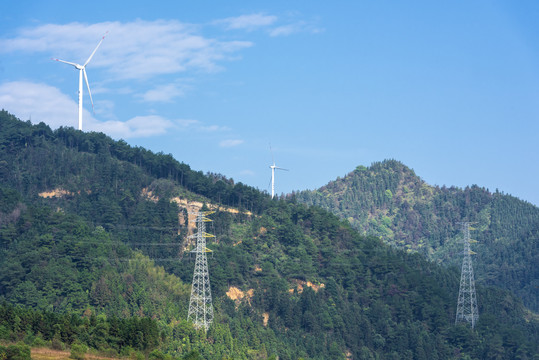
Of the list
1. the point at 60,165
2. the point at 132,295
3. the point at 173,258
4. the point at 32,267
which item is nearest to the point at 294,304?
the point at 173,258

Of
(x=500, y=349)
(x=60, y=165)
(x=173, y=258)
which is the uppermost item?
(x=60, y=165)

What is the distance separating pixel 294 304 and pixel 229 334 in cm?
2619

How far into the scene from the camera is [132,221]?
161 metres

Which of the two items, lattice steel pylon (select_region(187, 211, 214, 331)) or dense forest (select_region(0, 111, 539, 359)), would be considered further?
dense forest (select_region(0, 111, 539, 359))

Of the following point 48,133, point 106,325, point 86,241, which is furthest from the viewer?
point 48,133

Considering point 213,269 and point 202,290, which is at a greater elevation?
point 213,269

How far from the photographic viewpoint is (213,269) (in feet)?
480

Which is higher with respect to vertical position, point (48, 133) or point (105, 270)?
point (48, 133)

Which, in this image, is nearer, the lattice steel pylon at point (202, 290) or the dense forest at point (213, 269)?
the lattice steel pylon at point (202, 290)

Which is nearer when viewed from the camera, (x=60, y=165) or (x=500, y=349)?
(x=500, y=349)

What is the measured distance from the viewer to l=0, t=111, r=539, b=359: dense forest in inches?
5030

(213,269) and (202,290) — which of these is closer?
(202,290)

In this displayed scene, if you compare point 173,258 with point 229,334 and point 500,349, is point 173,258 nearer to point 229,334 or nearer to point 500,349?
point 229,334

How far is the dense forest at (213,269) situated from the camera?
419ft
